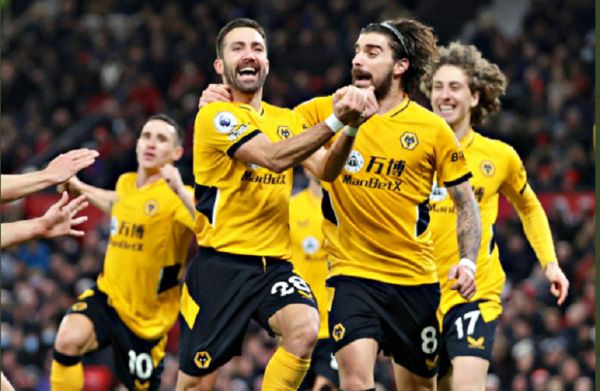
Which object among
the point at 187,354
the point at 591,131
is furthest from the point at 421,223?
the point at 591,131

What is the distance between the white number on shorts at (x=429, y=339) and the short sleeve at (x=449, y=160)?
39.3 inches

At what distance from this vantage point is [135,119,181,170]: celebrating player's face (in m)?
11.9

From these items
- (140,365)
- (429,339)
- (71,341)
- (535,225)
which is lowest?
(140,365)

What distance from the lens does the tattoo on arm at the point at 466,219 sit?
30.4 feet

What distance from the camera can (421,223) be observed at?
9.35m

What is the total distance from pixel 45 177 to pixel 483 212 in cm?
376

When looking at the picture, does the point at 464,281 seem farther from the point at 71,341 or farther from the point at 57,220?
the point at 71,341

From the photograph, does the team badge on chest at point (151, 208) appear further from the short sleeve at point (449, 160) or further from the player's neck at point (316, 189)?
the short sleeve at point (449, 160)

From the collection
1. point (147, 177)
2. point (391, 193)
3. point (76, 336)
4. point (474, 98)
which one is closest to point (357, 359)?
point (391, 193)

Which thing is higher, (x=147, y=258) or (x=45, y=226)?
(x=45, y=226)

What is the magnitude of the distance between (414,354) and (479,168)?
1922 mm

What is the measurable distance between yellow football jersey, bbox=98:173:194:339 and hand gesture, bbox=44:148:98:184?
331cm

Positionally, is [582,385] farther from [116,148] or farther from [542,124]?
[116,148]

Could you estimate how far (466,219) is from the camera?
30.6ft
